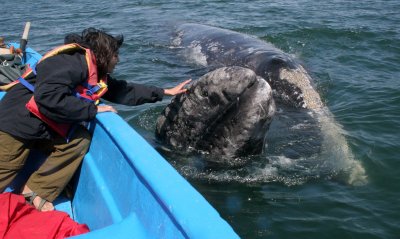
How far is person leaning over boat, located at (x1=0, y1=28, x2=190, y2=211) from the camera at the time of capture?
3.65 meters

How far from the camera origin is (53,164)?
164 inches

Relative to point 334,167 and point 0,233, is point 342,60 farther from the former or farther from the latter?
point 0,233

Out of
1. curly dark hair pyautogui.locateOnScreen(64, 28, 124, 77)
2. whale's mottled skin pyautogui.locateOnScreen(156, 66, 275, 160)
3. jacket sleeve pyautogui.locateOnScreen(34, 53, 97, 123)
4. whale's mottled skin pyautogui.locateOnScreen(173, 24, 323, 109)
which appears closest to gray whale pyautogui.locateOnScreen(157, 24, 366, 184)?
whale's mottled skin pyautogui.locateOnScreen(173, 24, 323, 109)

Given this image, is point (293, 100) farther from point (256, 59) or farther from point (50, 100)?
point (50, 100)

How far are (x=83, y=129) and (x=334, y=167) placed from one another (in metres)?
3.06

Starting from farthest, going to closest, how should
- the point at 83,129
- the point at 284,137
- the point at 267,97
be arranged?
1. the point at 284,137
2. the point at 267,97
3. the point at 83,129

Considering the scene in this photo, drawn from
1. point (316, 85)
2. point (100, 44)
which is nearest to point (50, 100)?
point (100, 44)

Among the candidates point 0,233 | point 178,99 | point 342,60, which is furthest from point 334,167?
point 342,60

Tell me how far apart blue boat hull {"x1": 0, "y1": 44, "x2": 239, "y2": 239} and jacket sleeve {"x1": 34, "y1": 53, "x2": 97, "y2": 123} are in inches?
12.6

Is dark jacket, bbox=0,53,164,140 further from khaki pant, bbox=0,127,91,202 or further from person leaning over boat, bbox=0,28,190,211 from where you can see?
khaki pant, bbox=0,127,91,202

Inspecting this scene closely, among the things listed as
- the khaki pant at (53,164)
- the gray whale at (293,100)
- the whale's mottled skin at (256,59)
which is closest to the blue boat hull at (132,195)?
the khaki pant at (53,164)

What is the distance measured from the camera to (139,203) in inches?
130

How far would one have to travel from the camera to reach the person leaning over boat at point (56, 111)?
3.65 m

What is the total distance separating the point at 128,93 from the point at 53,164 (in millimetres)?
1029
